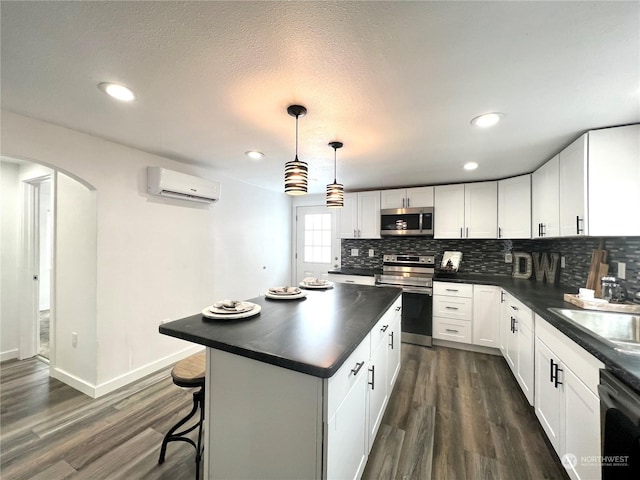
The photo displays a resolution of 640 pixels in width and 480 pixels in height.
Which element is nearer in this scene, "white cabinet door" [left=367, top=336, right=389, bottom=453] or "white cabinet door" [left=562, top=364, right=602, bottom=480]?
"white cabinet door" [left=562, top=364, right=602, bottom=480]

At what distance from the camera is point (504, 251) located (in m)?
3.64

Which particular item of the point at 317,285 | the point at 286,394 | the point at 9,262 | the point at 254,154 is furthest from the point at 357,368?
the point at 9,262

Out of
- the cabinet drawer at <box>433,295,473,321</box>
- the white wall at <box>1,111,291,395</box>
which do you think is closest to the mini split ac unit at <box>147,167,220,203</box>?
the white wall at <box>1,111,291,395</box>

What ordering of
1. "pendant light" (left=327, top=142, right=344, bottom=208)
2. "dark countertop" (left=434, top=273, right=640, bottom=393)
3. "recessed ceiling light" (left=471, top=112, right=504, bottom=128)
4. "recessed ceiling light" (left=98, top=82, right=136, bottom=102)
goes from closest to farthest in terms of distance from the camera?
"dark countertop" (left=434, top=273, right=640, bottom=393), "recessed ceiling light" (left=98, top=82, right=136, bottom=102), "recessed ceiling light" (left=471, top=112, right=504, bottom=128), "pendant light" (left=327, top=142, right=344, bottom=208)

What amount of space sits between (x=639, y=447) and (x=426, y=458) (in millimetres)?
1099

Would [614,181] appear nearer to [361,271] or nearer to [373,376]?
[373,376]

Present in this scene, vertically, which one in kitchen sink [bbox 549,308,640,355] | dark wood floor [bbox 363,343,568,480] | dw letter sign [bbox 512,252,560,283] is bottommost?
dark wood floor [bbox 363,343,568,480]

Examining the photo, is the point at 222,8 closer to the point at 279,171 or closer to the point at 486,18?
the point at 486,18

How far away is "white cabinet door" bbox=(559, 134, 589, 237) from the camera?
1.92m

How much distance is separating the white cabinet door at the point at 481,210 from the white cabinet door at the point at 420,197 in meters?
0.47

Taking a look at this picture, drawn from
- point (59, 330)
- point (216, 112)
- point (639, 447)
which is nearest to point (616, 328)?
point (639, 447)

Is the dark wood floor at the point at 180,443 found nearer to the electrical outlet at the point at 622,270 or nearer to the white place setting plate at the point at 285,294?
the white place setting plate at the point at 285,294

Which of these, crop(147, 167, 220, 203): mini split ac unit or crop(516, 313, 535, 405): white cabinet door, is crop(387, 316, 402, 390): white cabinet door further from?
crop(147, 167, 220, 203): mini split ac unit

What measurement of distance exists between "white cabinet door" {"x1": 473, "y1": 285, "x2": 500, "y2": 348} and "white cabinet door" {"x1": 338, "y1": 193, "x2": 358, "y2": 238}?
1956 mm
